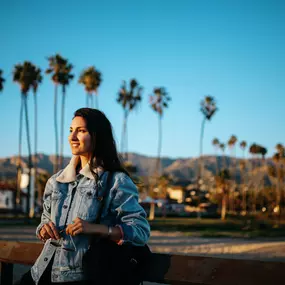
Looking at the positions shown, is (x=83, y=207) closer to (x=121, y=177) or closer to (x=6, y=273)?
(x=121, y=177)

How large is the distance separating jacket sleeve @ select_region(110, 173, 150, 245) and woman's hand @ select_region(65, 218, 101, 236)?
143 mm

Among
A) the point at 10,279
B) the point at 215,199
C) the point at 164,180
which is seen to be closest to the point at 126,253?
the point at 10,279

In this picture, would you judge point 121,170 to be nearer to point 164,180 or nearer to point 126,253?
point 126,253

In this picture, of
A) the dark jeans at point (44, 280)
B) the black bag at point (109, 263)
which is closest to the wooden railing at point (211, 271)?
the black bag at point (109, 263)

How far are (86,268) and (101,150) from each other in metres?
0.69

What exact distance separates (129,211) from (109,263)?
295 millimetres

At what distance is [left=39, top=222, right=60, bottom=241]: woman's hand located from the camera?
2522mm

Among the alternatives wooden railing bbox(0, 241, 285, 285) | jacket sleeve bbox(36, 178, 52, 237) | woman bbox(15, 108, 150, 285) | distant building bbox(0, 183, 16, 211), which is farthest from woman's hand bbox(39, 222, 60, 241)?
distant building bbox(0, 183, 16, 211)

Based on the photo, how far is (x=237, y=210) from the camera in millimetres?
112562

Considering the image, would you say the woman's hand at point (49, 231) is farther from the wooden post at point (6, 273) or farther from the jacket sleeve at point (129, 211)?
the wooden post at point (6, 273)

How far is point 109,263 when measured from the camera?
2.38 m

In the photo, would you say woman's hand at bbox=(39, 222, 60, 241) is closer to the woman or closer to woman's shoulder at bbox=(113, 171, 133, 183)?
the woman

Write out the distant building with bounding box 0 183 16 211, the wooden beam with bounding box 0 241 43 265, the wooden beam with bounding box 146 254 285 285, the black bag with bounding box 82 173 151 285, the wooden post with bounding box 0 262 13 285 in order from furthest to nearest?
the distant building with bounding box 0 183 16 211
the wooden post with bounding box 0 262 13 285
the wooden beam with bounding box 0 241 43 265
the wooden beam with bounding box 146 254 285 285
the black bag with bounding box 82 173 151 285

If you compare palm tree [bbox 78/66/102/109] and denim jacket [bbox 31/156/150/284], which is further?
palm tree [bbox 78/66/102/109]
